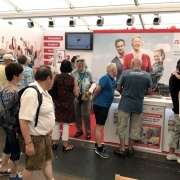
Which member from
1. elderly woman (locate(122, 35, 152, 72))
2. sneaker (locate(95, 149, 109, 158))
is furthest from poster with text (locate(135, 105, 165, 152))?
elderly woman (locate(122, 35, 152, 72))

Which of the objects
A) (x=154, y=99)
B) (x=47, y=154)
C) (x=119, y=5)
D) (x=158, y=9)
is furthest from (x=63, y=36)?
(x=47, y=154)

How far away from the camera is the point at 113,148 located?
3512 millimetres

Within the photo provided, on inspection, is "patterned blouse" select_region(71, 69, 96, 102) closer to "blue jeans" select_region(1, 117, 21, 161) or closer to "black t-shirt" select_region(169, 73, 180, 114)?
"black t-shirt" select_region(169, 73, 180, 114)

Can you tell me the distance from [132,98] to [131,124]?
42 centimetres

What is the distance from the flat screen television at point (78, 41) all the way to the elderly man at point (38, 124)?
190 inches

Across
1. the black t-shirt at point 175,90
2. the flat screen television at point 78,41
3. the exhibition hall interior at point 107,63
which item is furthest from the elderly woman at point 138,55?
the black t-shirt at point 175,90

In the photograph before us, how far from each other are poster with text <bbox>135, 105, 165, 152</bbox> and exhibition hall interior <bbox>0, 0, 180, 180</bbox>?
0.6 inches

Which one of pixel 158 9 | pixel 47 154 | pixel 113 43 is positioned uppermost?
pixel 158 9

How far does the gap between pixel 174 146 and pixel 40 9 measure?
6615mm

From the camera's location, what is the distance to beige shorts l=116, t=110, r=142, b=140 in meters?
3.17

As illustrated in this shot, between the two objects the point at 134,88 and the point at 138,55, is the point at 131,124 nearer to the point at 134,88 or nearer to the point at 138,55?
the point at 134,88

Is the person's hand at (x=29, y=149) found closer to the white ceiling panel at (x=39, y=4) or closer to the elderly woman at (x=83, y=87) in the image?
the elderly woman at (x=83, y=87)

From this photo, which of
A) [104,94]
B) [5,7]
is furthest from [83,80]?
[5,7]

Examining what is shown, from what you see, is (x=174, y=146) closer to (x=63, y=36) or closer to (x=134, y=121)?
(x=134, y=121)
